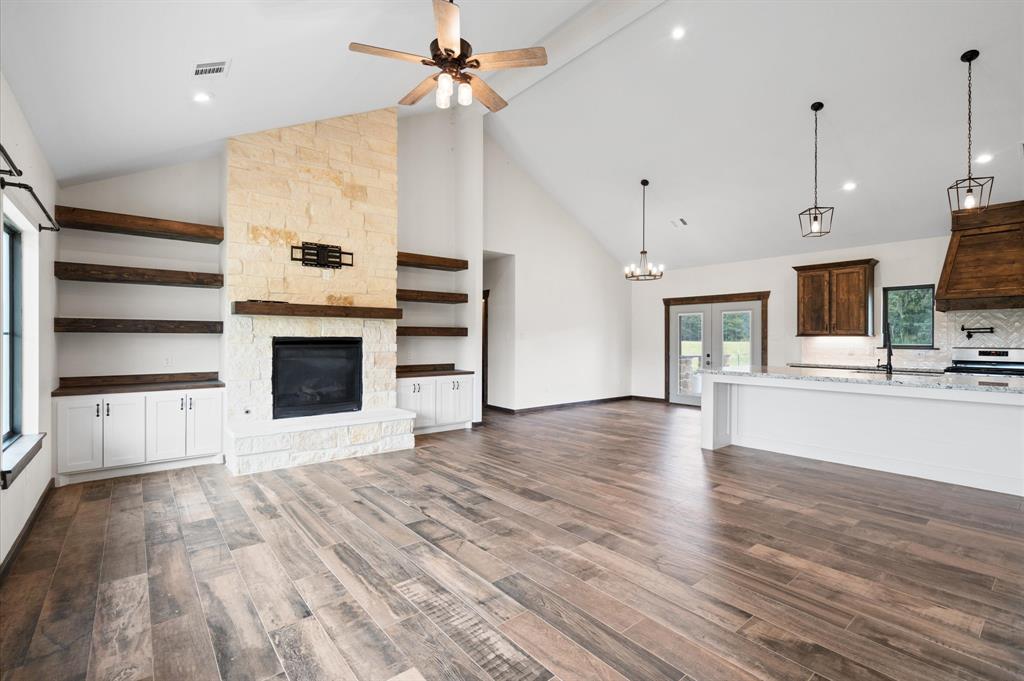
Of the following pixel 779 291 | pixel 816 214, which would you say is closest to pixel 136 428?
pixel 816 214

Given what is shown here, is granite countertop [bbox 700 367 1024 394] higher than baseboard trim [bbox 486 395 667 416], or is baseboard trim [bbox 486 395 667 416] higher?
granite countertop [bbox 700 367 1024 394]

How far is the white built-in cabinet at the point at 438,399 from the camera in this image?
21.4 feet

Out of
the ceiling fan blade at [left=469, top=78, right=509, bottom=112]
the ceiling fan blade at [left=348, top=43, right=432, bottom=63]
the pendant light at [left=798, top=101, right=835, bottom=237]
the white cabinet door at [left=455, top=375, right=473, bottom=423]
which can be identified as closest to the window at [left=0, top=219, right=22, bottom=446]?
the ceiling fan blade at [left=348, top=43, right=432, bottom=63]

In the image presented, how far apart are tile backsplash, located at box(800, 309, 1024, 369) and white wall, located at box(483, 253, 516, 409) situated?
4.75 meters

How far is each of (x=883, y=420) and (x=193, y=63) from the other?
6355mm

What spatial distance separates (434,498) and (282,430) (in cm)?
189

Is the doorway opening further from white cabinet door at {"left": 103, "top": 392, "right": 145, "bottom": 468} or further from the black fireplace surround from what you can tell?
white cabinet door at {"left": 103, "top": 392, "right": 145, "bottom": 468}

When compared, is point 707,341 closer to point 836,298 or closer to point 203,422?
point 836,298

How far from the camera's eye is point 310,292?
5523 millimetres

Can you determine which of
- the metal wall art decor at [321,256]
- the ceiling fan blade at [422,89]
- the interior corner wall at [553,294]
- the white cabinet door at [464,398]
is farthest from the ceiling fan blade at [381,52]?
the interior corner wall at [553,294]

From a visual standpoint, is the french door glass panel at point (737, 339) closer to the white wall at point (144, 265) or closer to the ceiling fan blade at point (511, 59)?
the ceiling fan blade at point (511, 59)

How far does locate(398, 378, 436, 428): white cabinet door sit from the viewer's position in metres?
6.46

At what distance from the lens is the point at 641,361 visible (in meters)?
10.2

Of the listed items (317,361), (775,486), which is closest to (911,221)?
(775,486)
